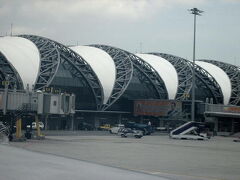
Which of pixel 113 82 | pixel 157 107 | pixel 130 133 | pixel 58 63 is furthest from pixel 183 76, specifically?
pixel 130 133

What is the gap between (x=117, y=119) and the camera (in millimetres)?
98375

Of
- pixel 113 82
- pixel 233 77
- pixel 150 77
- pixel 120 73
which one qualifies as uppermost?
pixel 233 77

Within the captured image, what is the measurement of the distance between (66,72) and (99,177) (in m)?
72.1

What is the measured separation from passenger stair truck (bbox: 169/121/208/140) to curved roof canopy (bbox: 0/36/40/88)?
27.0 metres

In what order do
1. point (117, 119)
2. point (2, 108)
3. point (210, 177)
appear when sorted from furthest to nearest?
point (117, 119) → point (2, 108) → point (210, 177)

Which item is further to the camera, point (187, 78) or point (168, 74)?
point (187, 78)

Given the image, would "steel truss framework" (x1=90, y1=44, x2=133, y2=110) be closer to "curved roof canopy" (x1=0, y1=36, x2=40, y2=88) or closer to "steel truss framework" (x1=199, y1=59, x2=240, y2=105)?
"curved roof canopy" (x1=0, y1=36, x2=40, y2=88)

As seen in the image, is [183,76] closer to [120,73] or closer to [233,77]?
[233,77]

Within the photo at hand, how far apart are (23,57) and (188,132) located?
108 feet

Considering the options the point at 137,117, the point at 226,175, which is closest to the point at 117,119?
the point at 137,117

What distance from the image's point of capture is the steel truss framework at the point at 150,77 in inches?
3883

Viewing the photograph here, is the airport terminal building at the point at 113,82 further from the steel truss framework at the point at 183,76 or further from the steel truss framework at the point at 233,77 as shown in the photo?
the steel truss framework at the point at 233,77

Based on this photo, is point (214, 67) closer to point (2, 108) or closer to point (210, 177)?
point (2, 108)

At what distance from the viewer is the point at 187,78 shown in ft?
337
